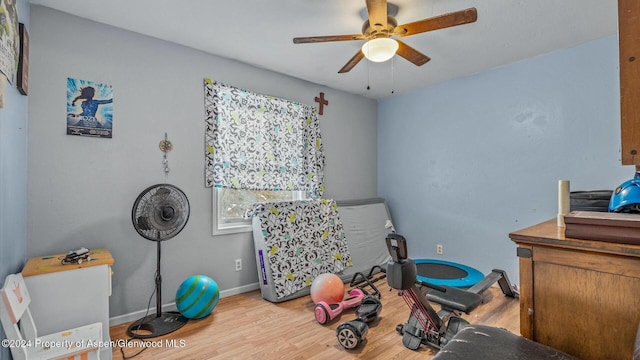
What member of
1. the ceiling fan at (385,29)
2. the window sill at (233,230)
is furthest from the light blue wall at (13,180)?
the ceiling fan at (385,29)

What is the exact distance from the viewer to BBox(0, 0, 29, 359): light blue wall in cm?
151

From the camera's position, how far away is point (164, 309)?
2.70m

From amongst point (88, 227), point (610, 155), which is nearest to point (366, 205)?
point (610, 155)

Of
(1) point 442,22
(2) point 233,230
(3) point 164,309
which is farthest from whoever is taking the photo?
(2) point 233,230

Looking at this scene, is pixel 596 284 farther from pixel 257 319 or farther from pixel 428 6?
pixel 257 319

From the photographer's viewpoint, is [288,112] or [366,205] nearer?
[288,112]

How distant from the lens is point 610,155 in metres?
2.69

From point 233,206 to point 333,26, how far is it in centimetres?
205

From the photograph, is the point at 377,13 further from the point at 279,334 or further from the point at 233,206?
the point at 279,334

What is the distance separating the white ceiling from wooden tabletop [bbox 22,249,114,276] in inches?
72.4

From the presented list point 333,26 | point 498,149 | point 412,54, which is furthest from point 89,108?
point 498,149

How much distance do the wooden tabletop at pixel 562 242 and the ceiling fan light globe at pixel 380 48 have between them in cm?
146

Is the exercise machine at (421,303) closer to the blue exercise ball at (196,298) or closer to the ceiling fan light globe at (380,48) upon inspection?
the ceiling fan light globe at (380,48)

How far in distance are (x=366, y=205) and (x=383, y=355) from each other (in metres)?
2.34
